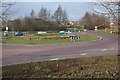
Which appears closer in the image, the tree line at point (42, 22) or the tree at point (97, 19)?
the tree at point (97, 19)

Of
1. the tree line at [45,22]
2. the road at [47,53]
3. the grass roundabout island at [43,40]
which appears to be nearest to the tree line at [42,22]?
→ the tree line at [45,22]

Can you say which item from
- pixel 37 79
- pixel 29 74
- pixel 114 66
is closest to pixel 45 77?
pixel 37 79

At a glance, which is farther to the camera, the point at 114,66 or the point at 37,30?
the point at 37,30

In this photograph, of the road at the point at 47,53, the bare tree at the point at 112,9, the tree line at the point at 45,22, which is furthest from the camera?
the tree line at the point at 45,22

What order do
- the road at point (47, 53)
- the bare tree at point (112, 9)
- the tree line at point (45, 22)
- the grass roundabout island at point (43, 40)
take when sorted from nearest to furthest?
the bare tree at point (112, 9)
the road at point (47, 53)
the grass roundabout island at point (43, 40)
the tree line at point (45, 22)

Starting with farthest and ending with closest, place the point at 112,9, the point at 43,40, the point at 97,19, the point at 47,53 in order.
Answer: the point at 43,40 < the point at 97,19 < the point at 47,53 < the point at 112,9

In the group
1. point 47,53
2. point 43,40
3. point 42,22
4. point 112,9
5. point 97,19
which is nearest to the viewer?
point 112,9

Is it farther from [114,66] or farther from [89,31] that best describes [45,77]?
[89,31]

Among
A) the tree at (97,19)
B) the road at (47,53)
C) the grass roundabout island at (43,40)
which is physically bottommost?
the road at (47,53)

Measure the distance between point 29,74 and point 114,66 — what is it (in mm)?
3560

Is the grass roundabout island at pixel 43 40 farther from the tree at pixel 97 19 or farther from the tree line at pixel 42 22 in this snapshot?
the tree line at pixel 42 22

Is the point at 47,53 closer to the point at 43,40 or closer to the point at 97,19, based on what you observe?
the point at 97,19

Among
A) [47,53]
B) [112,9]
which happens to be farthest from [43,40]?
[112,9]

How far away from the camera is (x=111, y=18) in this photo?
33.4ft
